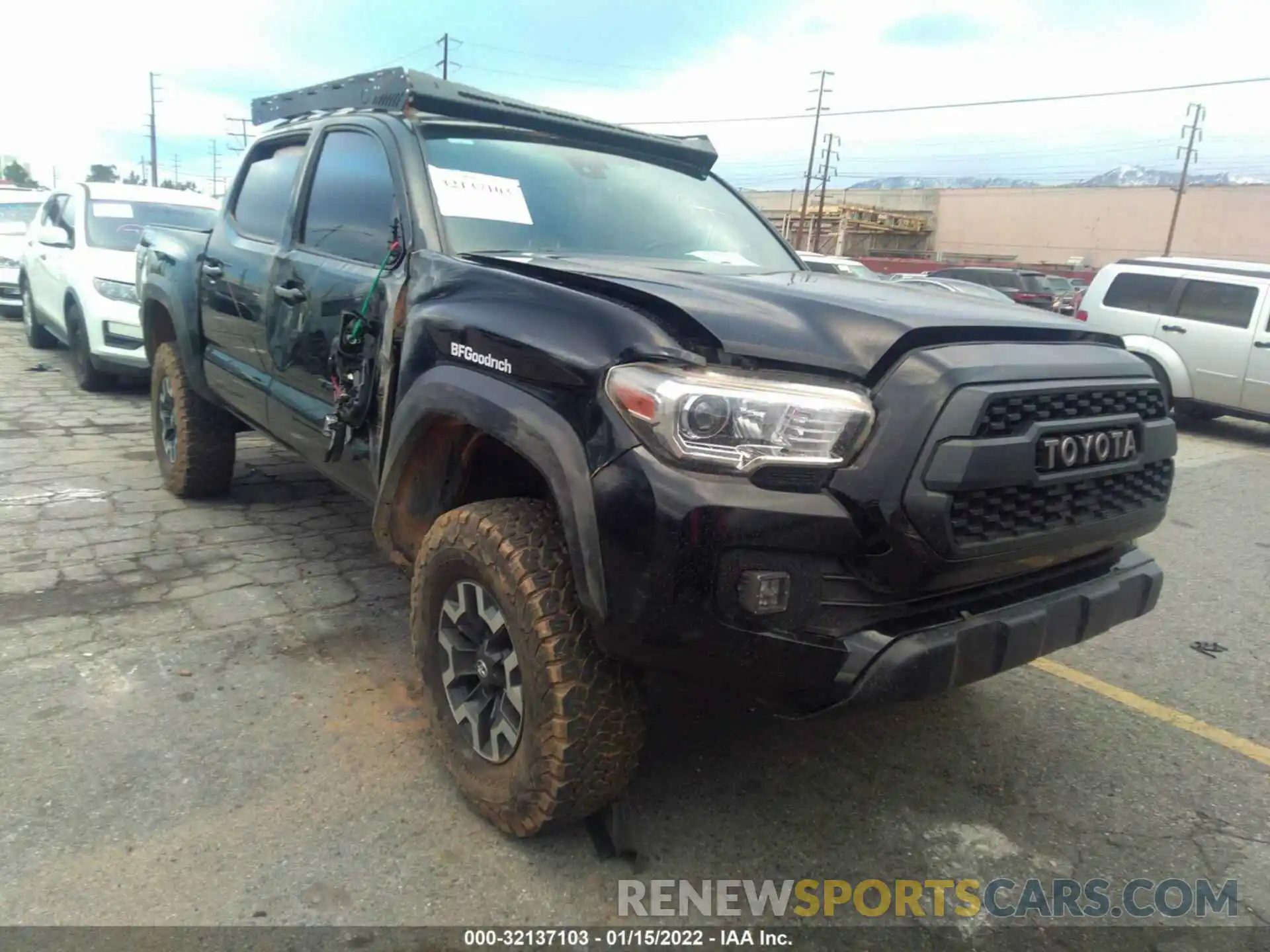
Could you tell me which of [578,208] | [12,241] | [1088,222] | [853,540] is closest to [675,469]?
[853,540]

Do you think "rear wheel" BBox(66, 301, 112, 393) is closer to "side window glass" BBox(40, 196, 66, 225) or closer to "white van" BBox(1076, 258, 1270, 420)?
"side window glass" BBox(40, 196, 66, 225)

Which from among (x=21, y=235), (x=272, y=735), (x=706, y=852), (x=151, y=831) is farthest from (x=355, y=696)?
(x=21, y=235)

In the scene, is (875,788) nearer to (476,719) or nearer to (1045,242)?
(476,719)

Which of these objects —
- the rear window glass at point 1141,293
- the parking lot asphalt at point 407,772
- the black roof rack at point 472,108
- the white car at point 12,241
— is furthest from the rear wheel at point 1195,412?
the white car at point 12,241

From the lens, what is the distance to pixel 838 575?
1991mm

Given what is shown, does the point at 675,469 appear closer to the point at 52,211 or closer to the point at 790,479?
the point at 790,479

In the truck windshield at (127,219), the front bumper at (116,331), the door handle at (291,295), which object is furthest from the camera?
the truck windshield at (127,219)

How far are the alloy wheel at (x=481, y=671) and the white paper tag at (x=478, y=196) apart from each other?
1.27 m

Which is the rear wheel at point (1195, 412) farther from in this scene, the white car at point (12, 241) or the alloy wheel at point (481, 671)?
the white car at point (12, 241)

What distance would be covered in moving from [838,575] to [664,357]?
1.96 ft

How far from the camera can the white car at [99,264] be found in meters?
8.07

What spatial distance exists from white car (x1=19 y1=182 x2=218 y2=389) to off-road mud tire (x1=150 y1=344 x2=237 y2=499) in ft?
9.11

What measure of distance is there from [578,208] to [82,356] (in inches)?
279

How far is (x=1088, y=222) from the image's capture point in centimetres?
5194
